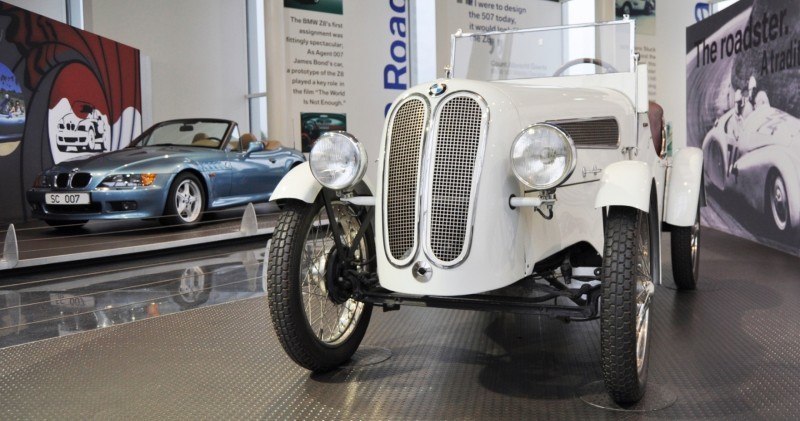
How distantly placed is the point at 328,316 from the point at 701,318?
183 centimetres

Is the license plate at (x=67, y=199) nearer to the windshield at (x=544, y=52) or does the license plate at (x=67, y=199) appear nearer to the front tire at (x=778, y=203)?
the windshield at (x=544, y=52)

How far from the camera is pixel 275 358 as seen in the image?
324 cm

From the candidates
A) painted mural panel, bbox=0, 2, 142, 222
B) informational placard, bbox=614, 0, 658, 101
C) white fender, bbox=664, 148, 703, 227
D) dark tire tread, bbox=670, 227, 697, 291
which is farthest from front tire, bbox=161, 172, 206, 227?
informational placard, bbox=614, 0, 658, 101

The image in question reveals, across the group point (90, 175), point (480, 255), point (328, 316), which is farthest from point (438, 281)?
point (90, 175)

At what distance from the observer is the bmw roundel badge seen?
268 centimetres

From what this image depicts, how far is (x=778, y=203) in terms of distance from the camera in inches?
235

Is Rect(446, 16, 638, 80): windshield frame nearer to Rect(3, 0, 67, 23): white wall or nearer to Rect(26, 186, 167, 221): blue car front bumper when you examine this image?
Rect(26, 186, 167, 221): blue car front bumper

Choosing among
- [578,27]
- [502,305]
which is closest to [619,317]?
[502,305]

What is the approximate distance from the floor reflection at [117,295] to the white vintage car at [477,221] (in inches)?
54.0

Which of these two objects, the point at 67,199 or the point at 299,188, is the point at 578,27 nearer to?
the point at 299,188

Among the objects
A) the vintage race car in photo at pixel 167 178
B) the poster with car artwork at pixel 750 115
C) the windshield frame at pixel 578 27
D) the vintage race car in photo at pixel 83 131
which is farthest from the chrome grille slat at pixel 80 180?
the poster with car artwork at pixel 750 115

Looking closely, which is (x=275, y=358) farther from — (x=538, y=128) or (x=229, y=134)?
(x=229, y=134)

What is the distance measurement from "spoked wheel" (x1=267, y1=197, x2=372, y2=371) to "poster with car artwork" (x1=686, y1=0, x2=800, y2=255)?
342cm

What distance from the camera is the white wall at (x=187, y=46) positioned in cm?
1199
